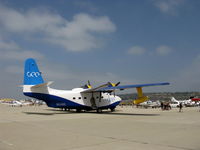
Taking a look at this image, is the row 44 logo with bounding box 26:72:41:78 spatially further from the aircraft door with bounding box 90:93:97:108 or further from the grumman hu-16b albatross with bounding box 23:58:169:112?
the aircraft door with bounding box 90:93:97:108

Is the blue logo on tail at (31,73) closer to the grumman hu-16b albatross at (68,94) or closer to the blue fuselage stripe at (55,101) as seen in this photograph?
the grumman hu-16b albatross at (68,94)

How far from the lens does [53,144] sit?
884cm

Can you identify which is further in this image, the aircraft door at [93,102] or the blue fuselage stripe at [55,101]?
the aircraft door at [93,102]

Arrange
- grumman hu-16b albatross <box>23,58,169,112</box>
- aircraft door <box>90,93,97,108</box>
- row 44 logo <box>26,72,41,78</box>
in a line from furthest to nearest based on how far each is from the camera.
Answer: aircraft door <box>90,93,97,108</box> → row 44 logo <box>26,72,41,78</box> → grumman hu-16b albatross <box>23,58,169,112</box>

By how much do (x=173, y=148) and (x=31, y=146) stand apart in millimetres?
5089

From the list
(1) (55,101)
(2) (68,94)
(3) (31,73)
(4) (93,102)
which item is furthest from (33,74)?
(4) (93,102)

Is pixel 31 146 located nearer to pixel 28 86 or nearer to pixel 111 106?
pixel 28 86

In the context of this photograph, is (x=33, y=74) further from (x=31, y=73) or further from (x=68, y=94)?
(x=68, y=94)

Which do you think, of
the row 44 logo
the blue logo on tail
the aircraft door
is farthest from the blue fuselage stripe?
the row 44 logo

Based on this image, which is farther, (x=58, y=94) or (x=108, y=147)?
(x=58, y=94)

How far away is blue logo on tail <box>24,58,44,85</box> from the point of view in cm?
2753

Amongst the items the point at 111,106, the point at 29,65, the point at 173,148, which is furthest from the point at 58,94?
the point at 173,148

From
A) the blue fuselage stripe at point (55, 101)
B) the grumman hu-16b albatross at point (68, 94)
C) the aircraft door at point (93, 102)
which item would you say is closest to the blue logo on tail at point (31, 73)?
the grumman hu-16b albatross at point (68, 94)

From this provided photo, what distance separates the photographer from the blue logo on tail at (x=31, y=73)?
27531 mm
